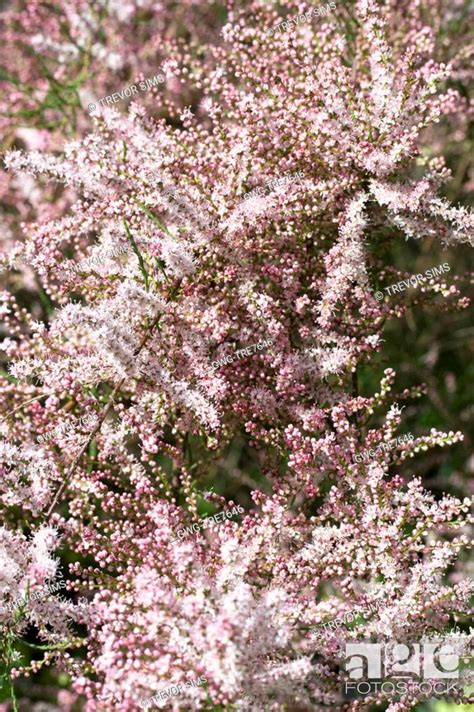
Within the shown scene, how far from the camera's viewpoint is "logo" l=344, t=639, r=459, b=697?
1.50 meters

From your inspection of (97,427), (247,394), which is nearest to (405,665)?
(247,394)

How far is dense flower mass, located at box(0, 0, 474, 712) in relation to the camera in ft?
4.80

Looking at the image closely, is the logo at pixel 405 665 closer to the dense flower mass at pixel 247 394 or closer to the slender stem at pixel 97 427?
the dense flower mass at pixel 247 394

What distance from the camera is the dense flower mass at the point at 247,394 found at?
146 centimetres

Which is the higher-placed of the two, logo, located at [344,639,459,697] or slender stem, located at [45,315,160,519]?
slender stem, located at [45,315,160,519]

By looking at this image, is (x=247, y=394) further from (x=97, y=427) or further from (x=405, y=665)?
(x=405, y=665)

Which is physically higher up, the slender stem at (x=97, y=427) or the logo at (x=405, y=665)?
the slender stem at (x=97, y=427)

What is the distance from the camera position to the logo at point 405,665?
150 centimetres

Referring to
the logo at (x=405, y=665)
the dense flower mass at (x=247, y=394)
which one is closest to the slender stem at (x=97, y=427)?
the dense flower mass at (x=247, y=394)

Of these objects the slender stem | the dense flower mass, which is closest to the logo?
the dense flower mass

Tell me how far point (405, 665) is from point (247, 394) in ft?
1.90

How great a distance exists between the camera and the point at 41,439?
1.67m

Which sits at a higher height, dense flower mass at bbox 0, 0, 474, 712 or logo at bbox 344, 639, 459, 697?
dense flower mass at bbox 0, 0, 474, 712

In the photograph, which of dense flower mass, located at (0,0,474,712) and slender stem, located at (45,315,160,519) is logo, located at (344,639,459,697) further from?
slender stem, located at (45,315,160,519)
